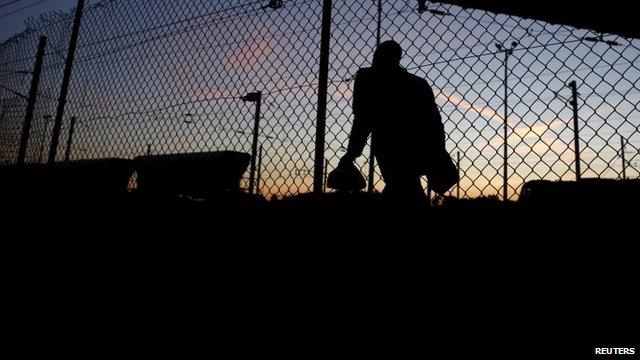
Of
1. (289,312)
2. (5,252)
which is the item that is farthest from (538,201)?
(5,252)

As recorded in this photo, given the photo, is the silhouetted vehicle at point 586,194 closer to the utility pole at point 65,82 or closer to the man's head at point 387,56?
the man's head at point 387,56

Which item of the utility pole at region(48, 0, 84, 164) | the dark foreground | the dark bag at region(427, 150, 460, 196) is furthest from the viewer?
the utility pole at region(48, 0, 84, 164)

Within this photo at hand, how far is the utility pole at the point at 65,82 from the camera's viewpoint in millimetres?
5297

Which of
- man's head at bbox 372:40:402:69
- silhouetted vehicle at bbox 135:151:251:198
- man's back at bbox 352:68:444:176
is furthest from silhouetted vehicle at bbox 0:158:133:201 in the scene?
man's head at bbox 372:40:402:69

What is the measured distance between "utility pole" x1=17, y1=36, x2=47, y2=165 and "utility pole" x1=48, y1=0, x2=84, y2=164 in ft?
4.07

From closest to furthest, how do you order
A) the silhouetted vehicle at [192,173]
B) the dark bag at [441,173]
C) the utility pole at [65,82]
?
the dark bag at [441,173], the silhouetted vehicle at [192,173], the utility pole at [65,82]

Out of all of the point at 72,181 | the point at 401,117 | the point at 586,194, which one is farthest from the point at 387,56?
the point at 72,181

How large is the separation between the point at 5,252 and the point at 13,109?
8.14 m

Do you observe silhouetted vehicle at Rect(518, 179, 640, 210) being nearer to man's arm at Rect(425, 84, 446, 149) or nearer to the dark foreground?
the dark foreground

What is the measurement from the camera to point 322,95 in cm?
303

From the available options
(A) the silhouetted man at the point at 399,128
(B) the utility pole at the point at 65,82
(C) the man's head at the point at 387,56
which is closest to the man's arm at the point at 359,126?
(A) the silhouetted man at the point at 399,128

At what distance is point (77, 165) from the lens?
407cm

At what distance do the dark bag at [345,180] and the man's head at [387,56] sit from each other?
864mm

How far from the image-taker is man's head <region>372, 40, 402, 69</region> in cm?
278
